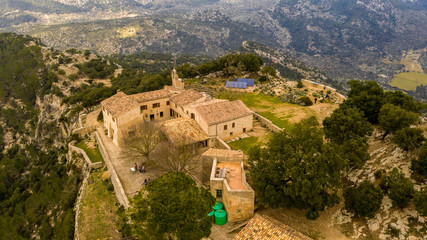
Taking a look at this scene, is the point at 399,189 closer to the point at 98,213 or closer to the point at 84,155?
the point at 98,213

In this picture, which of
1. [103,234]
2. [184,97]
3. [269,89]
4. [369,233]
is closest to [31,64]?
[184,97]

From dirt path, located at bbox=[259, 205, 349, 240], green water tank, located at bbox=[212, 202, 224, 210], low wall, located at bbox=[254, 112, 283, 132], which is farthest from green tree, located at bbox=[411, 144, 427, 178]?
low wall, located at bbox=[254, 112, 283, 132]

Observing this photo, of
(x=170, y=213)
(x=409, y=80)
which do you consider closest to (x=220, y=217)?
(x=170, y=213)

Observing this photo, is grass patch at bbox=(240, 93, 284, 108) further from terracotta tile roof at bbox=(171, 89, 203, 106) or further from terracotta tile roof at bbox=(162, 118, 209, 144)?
terracotta tile roof at bbox=(162, 118, 209, 144)

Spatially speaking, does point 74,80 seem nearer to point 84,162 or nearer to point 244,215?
point 84,162

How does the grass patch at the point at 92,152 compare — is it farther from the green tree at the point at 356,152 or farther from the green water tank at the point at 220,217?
the green tree at the point at 356,152

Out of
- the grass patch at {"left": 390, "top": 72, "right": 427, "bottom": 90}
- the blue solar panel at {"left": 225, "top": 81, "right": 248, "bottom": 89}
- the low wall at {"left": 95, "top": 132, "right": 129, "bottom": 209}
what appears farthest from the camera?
the grass patch at {"left": 390, "top": 72, "right": 427, "bottom": 90}
